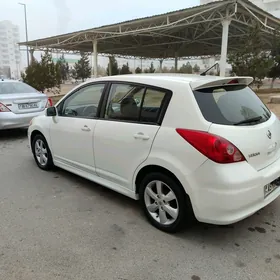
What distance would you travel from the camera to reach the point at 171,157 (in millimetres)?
2672

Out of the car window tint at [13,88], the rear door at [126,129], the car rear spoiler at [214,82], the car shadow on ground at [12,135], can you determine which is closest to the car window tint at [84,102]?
the rear door at [126,129]

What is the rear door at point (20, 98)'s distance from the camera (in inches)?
271

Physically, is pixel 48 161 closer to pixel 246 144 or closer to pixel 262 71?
pixel 246 144

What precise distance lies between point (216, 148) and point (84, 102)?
2154 mm

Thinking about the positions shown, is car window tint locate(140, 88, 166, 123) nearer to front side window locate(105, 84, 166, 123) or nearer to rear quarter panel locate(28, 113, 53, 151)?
front side window locate(105, 84, 166, 123)

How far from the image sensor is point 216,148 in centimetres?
243

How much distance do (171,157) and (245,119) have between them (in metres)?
0.83

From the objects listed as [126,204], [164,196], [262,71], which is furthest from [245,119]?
[262,71]

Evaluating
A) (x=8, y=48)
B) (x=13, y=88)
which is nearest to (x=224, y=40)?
(x=13, y=88)

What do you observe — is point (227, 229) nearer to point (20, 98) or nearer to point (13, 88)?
point (20, 98)

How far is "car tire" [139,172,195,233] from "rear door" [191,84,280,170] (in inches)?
26.7

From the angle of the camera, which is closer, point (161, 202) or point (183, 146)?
point (183, 146)

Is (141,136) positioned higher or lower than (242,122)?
lower

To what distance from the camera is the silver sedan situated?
6.80m
